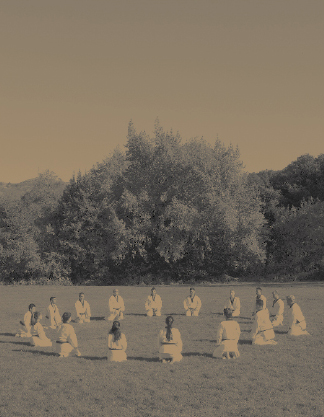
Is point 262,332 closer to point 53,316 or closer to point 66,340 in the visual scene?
point 66,340

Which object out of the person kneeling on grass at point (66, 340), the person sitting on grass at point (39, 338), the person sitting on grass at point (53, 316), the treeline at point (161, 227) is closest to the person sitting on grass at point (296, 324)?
the person kneeling on grass at point (66, 340)

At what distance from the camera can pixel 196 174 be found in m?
55.1

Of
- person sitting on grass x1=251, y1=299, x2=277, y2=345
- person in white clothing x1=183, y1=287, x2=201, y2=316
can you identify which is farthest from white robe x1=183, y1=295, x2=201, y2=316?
person sitting on grass x1=251, y1=299, x2=277, y2=345

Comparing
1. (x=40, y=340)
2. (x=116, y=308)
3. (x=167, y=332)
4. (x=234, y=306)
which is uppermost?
(x=167, y=332)

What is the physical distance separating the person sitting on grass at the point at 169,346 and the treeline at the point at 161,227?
37.4 m

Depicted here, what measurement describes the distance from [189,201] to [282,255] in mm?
14790

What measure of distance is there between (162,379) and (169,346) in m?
2.05

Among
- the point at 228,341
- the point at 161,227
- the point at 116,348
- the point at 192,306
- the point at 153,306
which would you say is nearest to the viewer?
the point at 116,348

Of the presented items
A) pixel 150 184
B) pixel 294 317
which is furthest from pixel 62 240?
pixel 294 317

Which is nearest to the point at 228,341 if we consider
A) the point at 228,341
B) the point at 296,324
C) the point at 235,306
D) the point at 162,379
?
the point at 228,341

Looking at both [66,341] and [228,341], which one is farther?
[66,341]

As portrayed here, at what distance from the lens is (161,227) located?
54188 millimetres

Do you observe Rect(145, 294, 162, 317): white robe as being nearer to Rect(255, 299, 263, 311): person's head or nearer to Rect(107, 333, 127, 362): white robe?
Rect(255, 299, 263, 311): person's head

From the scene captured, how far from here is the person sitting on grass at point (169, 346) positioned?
1462 cm
